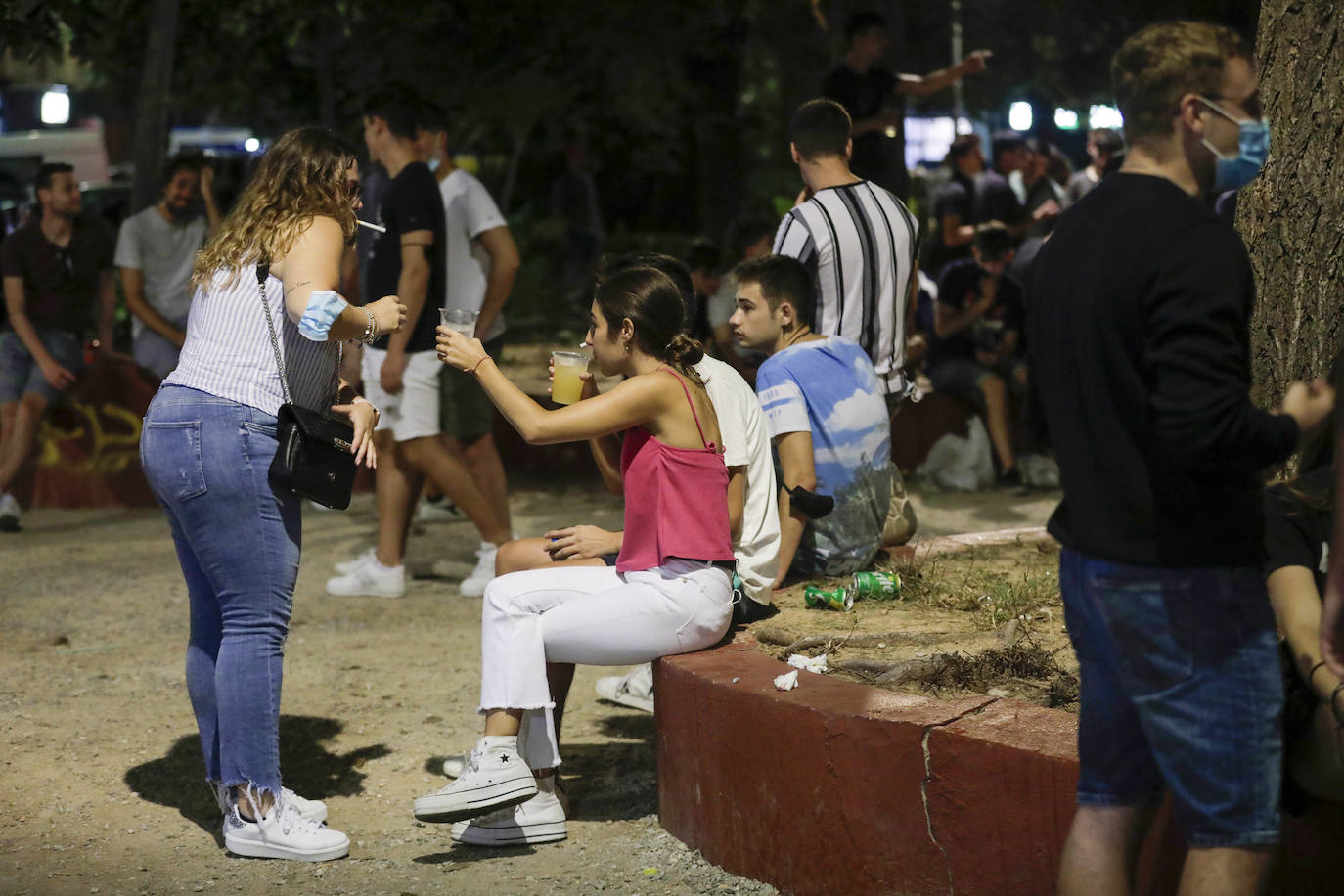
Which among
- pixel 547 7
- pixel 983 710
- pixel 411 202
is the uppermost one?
pixel 547 7

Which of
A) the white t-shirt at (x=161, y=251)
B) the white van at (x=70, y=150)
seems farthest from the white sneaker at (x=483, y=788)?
the white van at (x=70, y=150)

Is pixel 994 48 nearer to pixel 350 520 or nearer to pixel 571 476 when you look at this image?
pixel 571 476

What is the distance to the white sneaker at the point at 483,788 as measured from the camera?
3.71 metres

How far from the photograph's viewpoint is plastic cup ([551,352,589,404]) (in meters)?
4.08

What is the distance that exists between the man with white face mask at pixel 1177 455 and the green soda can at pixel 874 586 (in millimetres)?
2233

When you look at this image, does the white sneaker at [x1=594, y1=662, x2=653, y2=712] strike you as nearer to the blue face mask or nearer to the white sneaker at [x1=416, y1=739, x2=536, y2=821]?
the white sneaker at [x1=416, y1=739, x2=536, y2=821]

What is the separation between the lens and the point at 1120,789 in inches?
105

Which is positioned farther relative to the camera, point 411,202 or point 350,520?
point 350,520

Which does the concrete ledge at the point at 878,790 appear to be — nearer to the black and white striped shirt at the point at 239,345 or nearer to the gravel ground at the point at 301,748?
the gravel ground at the point at 301,748

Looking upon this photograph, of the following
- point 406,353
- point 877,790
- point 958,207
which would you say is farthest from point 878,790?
point 958,207

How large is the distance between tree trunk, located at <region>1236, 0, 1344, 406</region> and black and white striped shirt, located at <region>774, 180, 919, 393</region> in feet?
4.55

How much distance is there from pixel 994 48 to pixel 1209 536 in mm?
23185

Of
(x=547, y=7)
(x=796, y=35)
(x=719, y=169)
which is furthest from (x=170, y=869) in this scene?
(x=796, y=35)

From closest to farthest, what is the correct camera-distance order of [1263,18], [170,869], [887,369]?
[170,869]
[1263,18]
[887,369]
